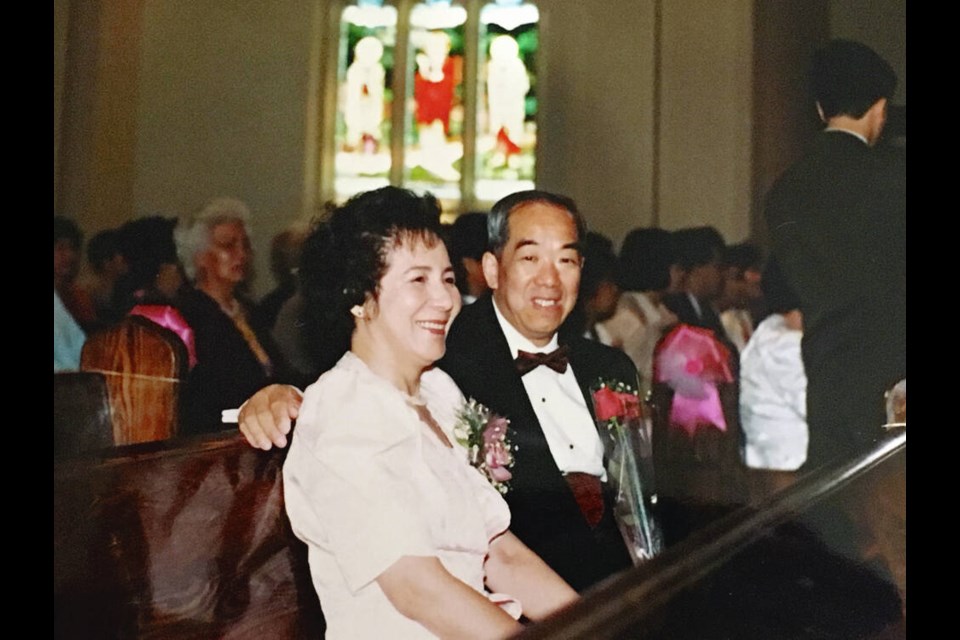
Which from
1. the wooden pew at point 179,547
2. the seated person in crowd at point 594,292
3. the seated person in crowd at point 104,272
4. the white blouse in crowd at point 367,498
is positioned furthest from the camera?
the seated person in crowd at point 594,292

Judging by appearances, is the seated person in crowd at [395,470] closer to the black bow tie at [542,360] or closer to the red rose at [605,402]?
the black bow tie at [542,360]

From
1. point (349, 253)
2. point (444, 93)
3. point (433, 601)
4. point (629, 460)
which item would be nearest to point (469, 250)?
point (349, 253)

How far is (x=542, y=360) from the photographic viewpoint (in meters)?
2.17

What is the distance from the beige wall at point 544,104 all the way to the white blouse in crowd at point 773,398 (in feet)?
→ 0.87

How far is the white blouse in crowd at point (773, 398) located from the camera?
231 cm

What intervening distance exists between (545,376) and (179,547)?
845 millimetres

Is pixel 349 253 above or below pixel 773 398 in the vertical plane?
above

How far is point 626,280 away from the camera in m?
2.23

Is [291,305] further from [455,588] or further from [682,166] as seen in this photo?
[682,166]

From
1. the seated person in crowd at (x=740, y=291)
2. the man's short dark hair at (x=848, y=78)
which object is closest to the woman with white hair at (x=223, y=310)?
the seated person in crowd at (x=740, y=291)

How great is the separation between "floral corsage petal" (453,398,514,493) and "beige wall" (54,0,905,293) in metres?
0.50

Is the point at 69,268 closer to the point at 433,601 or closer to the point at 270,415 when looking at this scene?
the point at 270,415
